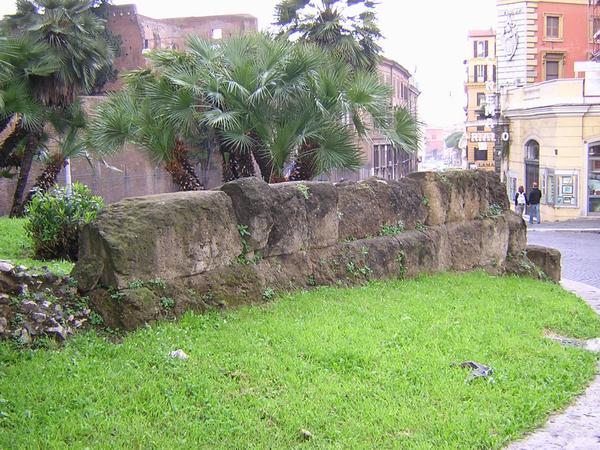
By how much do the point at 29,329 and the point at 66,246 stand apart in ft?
10.8

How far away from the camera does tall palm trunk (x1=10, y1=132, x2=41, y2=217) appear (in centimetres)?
1636

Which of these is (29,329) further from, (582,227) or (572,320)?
(582,227)

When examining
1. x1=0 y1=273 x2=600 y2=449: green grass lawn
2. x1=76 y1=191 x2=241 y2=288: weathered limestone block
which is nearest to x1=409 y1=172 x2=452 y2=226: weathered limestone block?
x1=0 y1=273 x2=600 y2=449: green grass lawn

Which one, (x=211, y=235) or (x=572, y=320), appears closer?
(x=211, y=235)

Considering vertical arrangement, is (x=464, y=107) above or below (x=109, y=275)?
above

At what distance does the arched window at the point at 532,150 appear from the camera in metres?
33.6

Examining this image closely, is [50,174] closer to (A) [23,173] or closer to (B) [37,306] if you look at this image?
(A) [23,173]

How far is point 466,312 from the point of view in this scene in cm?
791

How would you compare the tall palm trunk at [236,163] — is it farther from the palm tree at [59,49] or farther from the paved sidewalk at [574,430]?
the paved sidewalk at [574,430]

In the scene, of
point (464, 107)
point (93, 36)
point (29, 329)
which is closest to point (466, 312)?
point (29, 329)

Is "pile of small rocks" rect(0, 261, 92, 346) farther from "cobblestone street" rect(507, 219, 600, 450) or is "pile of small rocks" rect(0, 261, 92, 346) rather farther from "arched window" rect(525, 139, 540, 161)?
"arched window" rect(525, 139, 540, 161)

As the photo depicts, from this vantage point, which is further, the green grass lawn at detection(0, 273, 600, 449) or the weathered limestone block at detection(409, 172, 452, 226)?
the weathered limestone block at detection(409, 172, 452, 226)

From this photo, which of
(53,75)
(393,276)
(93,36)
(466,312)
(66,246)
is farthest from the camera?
(93,36)

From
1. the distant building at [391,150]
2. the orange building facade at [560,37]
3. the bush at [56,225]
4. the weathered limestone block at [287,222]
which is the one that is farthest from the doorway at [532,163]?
the bush at [56,225]
